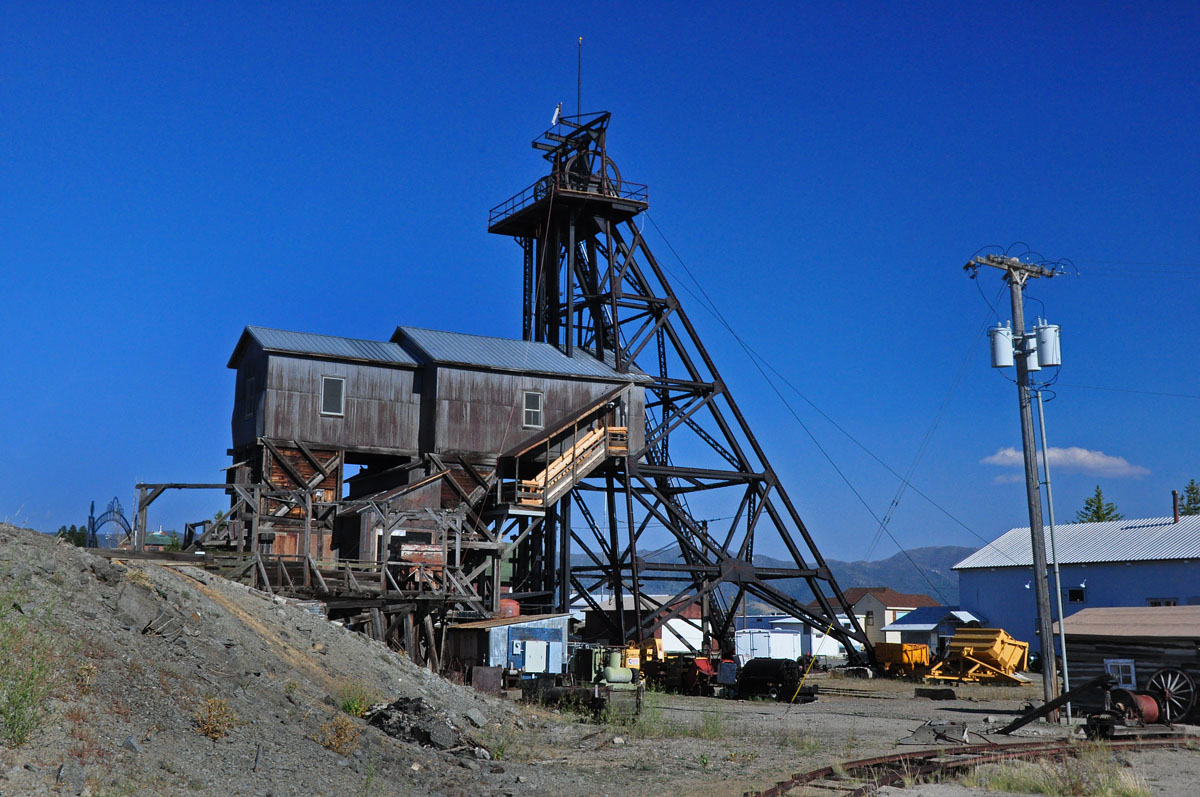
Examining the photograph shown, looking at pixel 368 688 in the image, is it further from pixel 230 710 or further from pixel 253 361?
pixel 253 361

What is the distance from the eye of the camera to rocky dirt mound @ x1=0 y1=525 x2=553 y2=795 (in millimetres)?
11961

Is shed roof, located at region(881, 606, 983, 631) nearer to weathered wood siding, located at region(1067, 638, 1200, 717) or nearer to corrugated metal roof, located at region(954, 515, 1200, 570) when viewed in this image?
corrugated metal roof, located at region(954, 515, 1200, 570)

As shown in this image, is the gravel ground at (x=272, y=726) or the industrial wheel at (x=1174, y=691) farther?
the industrial wheel at (x=1174, y=691)

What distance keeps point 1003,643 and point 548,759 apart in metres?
28.1

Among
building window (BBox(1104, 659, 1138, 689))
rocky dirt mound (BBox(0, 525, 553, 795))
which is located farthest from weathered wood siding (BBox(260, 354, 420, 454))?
building window (BBox(1104, 659, 1138, 689))

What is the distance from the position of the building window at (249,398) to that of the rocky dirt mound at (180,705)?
1431cm

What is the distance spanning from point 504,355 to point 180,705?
2561 centimetres

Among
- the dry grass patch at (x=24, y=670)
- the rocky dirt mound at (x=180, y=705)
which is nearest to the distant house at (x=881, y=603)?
the rocky dirt mound at (x=180, y=705)

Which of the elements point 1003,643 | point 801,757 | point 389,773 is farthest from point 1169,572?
point 389,773

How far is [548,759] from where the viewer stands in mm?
17922

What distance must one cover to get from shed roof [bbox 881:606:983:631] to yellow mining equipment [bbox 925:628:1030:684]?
17.7 metres

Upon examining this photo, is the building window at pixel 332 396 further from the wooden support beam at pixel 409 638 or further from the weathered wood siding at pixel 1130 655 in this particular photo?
the weathered wood siding at pixel 1130 655

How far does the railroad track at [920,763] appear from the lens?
15.1 meters

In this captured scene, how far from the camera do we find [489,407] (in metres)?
37.2
